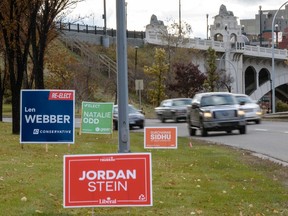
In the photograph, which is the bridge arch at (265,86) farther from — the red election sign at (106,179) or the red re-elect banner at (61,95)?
the red election sign at (106,179)

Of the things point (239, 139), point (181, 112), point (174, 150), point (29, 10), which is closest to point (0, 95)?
point (181, 112)

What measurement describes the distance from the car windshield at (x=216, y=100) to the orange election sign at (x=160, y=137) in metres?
10.6

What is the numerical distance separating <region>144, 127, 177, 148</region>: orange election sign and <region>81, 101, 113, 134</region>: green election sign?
508cm

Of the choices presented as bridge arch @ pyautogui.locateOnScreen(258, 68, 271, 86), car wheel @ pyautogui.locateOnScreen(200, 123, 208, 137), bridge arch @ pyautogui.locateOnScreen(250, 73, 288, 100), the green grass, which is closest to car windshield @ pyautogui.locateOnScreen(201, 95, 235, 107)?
car wheel @ pyautogui.locateOnScreen(200, 123, 208, 137)

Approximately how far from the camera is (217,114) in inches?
1148

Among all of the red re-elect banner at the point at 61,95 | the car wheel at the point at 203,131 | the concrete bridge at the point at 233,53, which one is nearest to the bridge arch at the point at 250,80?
the concrete bridge at the point at 233,53

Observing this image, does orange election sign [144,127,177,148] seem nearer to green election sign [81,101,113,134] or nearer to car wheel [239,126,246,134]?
green election sign [81,101,113,134]

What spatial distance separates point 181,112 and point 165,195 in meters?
35.5

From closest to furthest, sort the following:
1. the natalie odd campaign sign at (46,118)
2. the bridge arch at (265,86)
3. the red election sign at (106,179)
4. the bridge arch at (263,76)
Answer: the red election sign at (106,179) < the natalie odd campaign sign at (46,118) < the bridge arch at (265,86) < the bridge arch at (263,76)

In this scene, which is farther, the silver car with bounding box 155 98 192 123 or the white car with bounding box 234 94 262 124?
the silver car with bounding box 155 98 192 123

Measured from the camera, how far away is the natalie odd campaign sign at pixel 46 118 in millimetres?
16828

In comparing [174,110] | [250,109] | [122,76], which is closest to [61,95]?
[122,76]

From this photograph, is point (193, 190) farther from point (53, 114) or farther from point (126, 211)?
point (53, 114)

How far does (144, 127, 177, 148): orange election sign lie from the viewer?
62.6 ft
